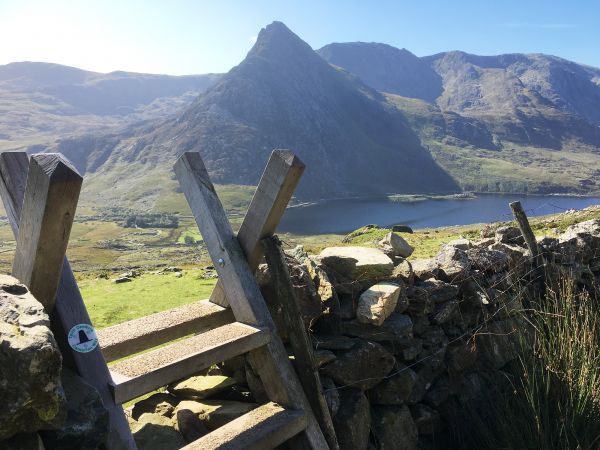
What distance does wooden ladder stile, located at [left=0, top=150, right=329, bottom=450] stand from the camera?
2.29 m

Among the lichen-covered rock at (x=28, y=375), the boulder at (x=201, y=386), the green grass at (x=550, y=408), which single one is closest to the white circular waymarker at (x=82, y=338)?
the lichen-covered rock at (x=28, y=375)

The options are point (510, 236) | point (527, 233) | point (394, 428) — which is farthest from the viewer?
point (510, 236)

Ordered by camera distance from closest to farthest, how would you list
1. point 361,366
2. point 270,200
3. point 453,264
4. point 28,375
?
point 28,375 < point 270,200 < point 361,366 < point 453,264

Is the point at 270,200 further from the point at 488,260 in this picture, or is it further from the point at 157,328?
the point at 488,260

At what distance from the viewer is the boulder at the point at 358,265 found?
482cm

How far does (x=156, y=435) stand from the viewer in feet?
11.8

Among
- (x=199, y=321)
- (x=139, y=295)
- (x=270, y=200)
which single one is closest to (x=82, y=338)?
(x=199, y=321)

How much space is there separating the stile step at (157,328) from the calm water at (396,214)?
117745mm

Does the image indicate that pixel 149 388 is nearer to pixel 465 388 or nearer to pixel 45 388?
pixel 45 388

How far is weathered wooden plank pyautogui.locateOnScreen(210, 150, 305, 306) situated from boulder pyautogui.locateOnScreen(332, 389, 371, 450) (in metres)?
1.35

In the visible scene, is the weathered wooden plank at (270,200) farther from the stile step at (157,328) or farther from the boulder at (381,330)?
the boulder at (381,330)

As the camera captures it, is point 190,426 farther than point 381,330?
No

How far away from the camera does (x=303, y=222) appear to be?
14525 centimetres

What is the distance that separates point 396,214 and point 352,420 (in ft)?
503
